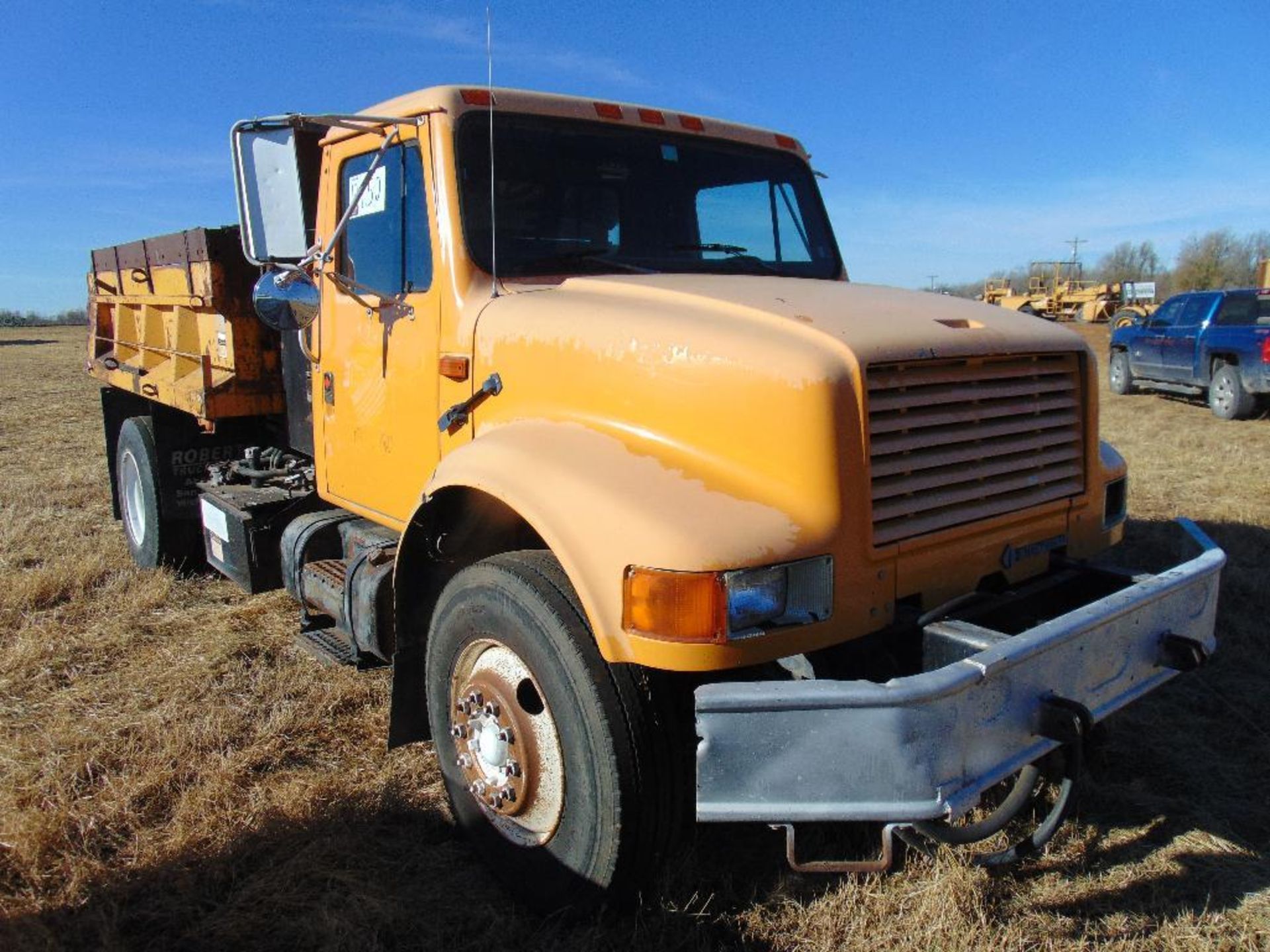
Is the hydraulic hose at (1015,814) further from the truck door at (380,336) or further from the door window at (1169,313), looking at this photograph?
the door window at (1169,313)

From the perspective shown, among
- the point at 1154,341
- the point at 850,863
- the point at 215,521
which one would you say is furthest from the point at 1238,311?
the point at 850,863

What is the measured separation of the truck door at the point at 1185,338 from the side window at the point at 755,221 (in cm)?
1256

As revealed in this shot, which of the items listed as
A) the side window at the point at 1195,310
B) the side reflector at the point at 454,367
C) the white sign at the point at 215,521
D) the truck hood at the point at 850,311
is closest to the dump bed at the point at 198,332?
the white sign at the point at 215,521

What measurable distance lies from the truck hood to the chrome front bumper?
82 cm

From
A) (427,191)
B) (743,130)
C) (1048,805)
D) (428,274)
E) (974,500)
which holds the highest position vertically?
(743,130)

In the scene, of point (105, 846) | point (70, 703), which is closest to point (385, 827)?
point (105, 846)

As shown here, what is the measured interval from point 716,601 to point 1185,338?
48.7 feet

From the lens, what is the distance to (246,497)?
4.93 m

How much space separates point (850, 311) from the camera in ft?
9.22

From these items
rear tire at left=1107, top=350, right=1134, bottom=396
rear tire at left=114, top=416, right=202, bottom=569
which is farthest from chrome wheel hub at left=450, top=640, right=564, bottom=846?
rear tire at left=1107, top=350, right=1134, bottom=396

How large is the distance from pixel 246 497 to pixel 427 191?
2297mm

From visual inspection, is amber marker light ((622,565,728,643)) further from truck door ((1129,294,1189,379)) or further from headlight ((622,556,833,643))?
truck door ((1129,294,1189,379))

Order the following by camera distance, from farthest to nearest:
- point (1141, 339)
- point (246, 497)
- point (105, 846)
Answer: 1. point (1141, 339)
2. point (246, 497)
3. point (105, 846)

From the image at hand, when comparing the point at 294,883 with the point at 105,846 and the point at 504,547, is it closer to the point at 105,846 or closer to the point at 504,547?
the point at 105,846
